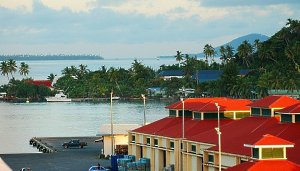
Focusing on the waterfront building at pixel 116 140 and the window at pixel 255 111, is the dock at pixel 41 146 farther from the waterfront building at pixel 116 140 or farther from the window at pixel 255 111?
the window at pixel 255 111

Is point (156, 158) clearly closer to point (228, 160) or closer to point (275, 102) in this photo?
point (275, 102)

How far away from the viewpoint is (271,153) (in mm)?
45406

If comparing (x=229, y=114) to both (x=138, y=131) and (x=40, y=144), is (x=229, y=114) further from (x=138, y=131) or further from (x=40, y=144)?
(x=40, y=144)

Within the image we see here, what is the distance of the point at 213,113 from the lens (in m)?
68.6

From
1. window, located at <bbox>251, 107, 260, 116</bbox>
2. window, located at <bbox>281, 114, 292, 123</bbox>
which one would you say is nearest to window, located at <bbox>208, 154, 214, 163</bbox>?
window, located at <bbox>281, 114, 292, 123</bbox>

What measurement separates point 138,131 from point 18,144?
44182 mm

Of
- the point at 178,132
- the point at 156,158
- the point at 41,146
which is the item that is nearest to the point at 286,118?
the point at 178,132

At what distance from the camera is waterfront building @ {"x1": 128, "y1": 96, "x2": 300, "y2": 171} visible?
55000mm

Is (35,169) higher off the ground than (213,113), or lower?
lower

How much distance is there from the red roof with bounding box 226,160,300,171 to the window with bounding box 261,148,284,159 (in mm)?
249

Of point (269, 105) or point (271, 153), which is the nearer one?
point (271, 153)

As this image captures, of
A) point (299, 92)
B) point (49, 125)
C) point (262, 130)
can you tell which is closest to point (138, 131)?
point (262, 130)

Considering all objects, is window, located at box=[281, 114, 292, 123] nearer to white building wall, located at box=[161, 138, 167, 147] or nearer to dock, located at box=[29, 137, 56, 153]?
white building wall, located at box=[161, 138, 167, 147]

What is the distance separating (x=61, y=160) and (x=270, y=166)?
4055 cm
